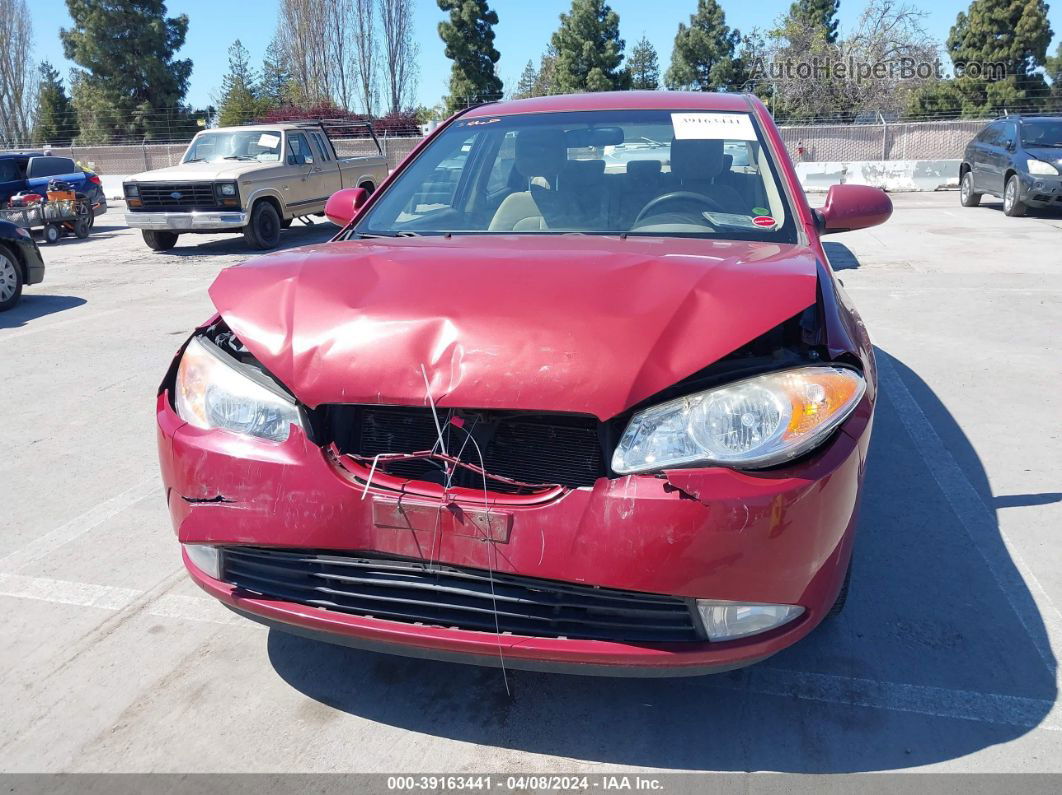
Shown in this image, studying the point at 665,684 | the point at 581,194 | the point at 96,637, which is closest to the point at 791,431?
the point at 665,684

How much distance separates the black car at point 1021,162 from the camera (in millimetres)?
13711

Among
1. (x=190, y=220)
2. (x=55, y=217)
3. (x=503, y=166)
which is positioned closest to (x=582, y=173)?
(x=503, y=166)

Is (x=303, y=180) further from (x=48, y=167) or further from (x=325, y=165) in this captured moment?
(x=48, y=167)

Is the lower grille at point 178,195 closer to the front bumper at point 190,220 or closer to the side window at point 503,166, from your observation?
the front bumper at point 190,220

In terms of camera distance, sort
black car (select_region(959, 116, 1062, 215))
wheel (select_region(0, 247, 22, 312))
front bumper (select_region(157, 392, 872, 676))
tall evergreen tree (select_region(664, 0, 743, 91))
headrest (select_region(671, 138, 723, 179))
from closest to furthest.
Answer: front bumper (select_region(157, 392, 872, 676)) < headrest (select_region(671, 138, 723, 179)) < wheel (select_region(0, 247, 22, 312)) < black car (select_region(959, 116, 1062, 215)) < tall evergreen tree (select_region(664, 0, 743, 91))

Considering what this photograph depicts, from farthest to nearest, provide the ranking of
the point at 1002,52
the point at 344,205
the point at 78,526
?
1. the point at 1002,52
2. the point at 344,205
3. the point at 78,526

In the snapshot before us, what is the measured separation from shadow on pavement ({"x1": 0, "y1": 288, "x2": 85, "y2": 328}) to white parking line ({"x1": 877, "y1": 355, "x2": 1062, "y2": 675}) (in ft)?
25.3

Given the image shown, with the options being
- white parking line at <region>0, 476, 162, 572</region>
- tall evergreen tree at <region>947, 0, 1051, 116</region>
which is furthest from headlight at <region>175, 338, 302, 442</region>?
tall evergreen tree at <region>947, 0, 1051, 116</region>

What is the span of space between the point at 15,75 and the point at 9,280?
5305 centimetres

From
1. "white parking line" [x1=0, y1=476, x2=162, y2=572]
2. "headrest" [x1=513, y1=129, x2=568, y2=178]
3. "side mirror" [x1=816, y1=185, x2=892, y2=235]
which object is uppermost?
"headrest" [x1=513, y1=129, x2=568, y2=178]

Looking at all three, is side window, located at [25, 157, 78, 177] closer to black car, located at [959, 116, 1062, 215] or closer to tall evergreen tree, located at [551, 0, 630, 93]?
black car, located at [959, 116, 1062, 215]

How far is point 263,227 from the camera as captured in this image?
13469 mm

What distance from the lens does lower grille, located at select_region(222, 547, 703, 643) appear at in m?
→ 2.05

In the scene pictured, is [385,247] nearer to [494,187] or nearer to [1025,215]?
[494,187]
